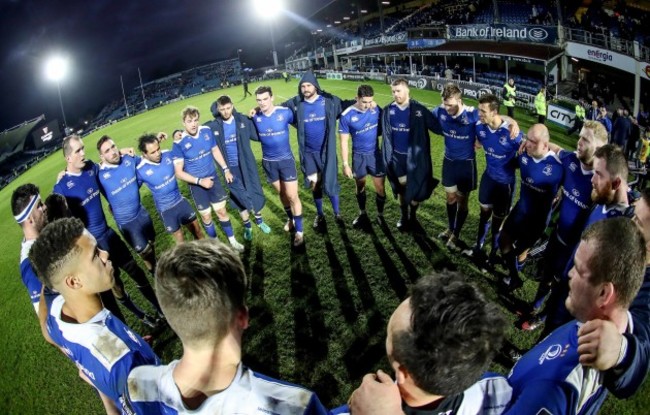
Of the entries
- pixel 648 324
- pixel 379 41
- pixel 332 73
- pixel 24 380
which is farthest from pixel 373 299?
pixel 379 41

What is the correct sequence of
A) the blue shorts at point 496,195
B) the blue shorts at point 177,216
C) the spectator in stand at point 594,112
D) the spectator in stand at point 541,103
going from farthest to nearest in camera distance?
the spectator in stand at point 541,103 → the spectator in stand at point 594,112 → the blue shorts at point 177,216 → the blue shorts at point 496,195

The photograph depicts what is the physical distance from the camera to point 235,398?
4.91 feet

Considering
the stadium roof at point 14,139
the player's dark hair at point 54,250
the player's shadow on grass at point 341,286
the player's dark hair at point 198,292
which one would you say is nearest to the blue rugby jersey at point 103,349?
the player's dark hair at point 54,250

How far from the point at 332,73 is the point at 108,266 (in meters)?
34.9

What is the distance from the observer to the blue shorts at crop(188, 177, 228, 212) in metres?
6.54

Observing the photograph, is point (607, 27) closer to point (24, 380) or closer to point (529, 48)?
point (529, 48)

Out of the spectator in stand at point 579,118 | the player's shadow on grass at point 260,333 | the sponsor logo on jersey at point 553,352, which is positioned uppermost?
the sponsor logo on jersey at point 553,352

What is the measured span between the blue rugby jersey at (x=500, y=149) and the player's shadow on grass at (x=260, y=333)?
12.5 feet

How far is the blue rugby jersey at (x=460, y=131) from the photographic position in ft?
17.9

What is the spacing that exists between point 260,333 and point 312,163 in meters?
3.33

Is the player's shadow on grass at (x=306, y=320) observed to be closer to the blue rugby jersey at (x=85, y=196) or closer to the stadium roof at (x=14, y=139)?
the blue rugby jersey at (x=85, y=196)

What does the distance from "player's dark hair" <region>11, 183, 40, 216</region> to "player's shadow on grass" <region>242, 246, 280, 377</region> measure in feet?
9.47

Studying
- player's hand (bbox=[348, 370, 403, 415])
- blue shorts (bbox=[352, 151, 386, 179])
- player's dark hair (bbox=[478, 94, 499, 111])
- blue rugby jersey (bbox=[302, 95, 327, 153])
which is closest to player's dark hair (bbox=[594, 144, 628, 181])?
player's dark hair (bbox=[478, 94, 499, 111])

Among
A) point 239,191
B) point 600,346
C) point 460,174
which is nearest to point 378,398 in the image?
point 600,346
